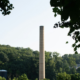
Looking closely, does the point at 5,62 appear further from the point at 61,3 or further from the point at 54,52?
the point at 61,3

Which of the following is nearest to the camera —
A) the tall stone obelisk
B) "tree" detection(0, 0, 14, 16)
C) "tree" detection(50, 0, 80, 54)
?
"tree" detection(50, 0, 80, 54)

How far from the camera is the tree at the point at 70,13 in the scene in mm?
2588

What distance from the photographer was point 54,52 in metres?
78.4

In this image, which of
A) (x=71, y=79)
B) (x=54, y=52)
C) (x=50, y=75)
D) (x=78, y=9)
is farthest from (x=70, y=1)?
(x=54, y=52)

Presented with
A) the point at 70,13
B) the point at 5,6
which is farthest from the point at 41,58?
the point at 70,13

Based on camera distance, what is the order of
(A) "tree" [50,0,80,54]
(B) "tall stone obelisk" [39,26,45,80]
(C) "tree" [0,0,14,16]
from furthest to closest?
(B) "tall stone obelisk" [39,26,45,80] < (C) "tree" [0,0,14,16] < (A) "tree" [50,0,80,54]

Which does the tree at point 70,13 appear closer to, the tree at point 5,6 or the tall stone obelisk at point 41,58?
the tree at point 5,6

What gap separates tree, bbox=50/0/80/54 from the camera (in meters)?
2.59

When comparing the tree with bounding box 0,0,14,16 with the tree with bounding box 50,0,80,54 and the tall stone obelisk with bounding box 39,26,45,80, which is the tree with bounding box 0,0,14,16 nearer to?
the tree with bounding box 50,0,80,54

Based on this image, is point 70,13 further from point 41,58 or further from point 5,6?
point 41,58

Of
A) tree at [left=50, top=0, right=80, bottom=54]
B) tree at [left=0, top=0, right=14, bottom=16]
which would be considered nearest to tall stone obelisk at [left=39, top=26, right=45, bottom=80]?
tree at [left=0, top=0, right=14, bottom=16]

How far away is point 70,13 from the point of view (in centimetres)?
263

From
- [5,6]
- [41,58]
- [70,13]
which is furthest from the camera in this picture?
[41,58]

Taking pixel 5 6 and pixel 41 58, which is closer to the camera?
pixel 5 6
